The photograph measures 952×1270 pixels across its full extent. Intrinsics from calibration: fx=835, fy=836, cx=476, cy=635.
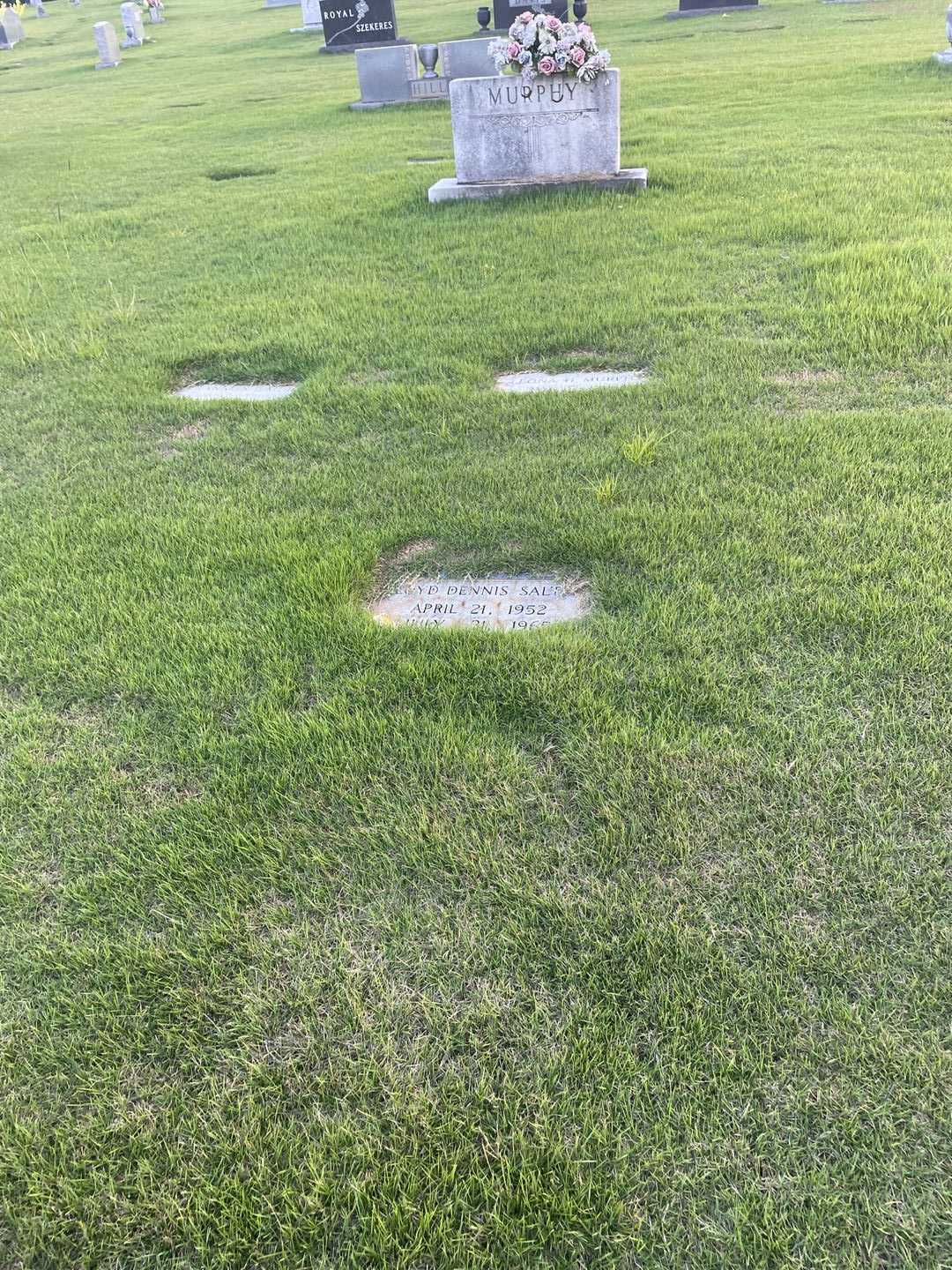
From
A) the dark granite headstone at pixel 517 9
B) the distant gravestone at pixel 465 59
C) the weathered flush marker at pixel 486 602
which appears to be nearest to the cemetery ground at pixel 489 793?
the weathered flush marker at pixel 486 602

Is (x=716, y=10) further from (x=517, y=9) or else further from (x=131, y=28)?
(x=131, y=28)

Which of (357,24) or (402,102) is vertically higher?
(357,24)

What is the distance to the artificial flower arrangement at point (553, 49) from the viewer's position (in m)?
6.85

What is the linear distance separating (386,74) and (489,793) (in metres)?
14.7

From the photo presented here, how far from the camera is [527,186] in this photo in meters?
7.54

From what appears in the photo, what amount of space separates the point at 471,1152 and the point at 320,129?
45.2 ft

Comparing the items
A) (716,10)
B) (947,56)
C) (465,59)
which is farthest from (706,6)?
(947,56)

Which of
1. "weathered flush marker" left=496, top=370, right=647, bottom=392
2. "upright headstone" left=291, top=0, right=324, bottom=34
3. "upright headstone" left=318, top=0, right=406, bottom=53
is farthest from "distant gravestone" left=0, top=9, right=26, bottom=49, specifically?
"weathered flush marker" left=496, top=370, right=647, bottom=392

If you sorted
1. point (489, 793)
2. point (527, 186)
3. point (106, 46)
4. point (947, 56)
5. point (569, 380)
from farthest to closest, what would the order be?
point (106, 46) → point (947, 56) → point (527, 186) → point (569, 380) → point (489, 793)

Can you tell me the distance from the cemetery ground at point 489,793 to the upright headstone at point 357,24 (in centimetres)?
1905

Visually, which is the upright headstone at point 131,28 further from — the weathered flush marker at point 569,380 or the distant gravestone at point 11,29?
the weathered flush marker at point 569,380

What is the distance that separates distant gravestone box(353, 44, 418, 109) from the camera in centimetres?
1313

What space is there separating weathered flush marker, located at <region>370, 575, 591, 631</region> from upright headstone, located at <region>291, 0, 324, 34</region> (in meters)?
29.1

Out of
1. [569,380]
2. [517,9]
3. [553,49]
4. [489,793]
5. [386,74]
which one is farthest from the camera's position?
[517,9]
